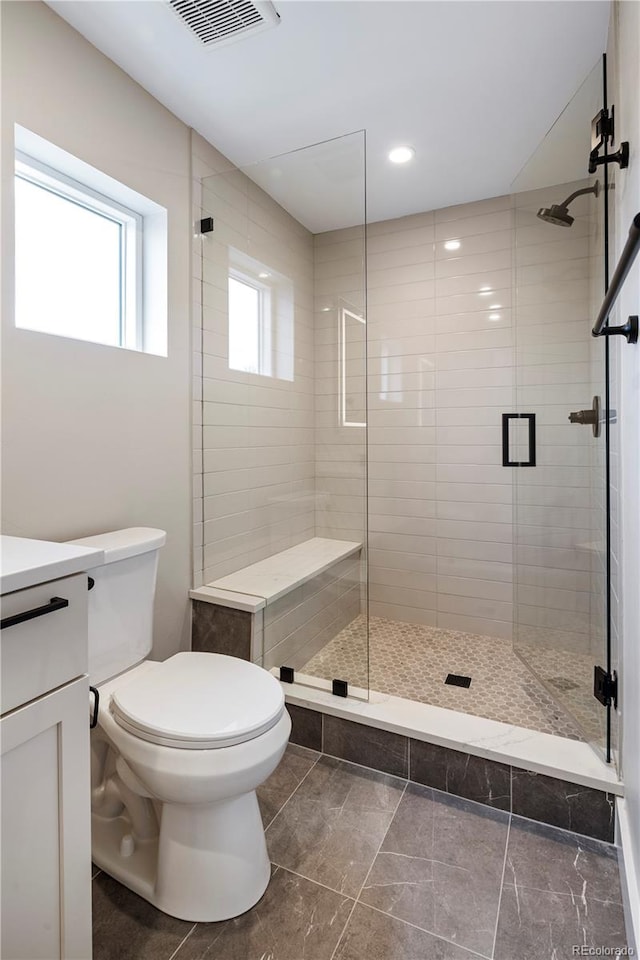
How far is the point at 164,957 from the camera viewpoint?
1.09 meters

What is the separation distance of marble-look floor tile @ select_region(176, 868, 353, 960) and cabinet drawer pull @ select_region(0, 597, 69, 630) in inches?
36.1

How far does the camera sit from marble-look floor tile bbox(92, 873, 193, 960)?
1.10 meters

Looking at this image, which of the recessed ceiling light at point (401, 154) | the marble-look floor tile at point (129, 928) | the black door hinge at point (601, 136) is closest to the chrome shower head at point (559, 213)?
the black door hinge at point (601, 136)

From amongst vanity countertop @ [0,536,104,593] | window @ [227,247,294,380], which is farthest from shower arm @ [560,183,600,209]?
vanity countertop @ [0,536,104,593]

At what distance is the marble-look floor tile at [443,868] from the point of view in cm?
117

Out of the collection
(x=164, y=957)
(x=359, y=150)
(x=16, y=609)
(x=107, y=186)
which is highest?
(x=359, y=150)

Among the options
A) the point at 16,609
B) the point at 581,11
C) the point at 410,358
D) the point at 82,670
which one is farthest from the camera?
the point at 410,358

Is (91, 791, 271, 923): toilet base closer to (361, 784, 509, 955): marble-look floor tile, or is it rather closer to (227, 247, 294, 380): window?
(361, 784, 509, 955): marble-look floor tile

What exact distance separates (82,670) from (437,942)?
1041mm

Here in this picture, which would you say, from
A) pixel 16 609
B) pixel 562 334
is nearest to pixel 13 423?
pixel 16 609

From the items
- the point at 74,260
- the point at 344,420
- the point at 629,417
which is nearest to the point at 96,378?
the point at 74,260

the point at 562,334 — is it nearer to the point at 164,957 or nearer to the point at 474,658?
the point at 474,658

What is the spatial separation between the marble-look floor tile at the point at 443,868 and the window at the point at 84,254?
1.82 m

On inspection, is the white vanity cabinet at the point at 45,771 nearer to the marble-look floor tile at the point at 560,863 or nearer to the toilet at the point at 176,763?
the toilet at the point at 176,763
